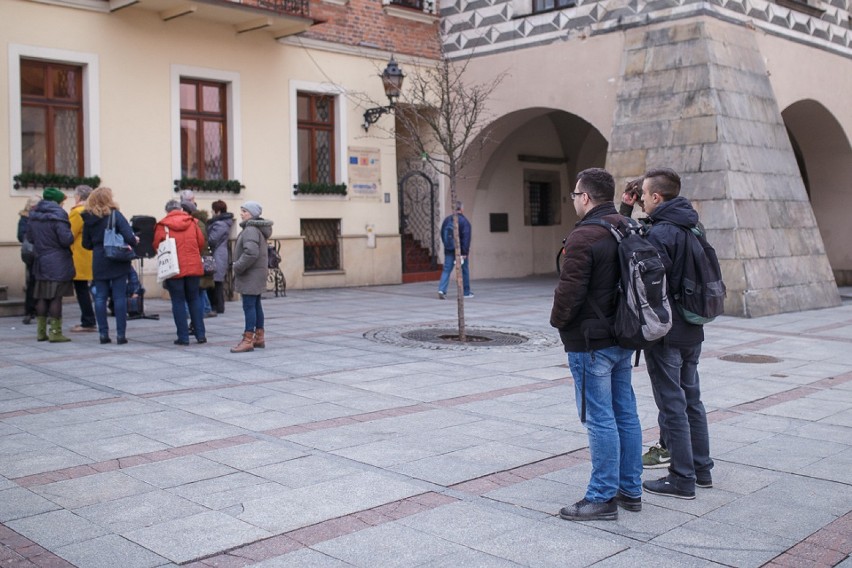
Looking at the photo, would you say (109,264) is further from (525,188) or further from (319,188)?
(525,188)

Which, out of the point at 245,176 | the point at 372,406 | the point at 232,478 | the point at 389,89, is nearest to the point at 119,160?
the point at 245,176

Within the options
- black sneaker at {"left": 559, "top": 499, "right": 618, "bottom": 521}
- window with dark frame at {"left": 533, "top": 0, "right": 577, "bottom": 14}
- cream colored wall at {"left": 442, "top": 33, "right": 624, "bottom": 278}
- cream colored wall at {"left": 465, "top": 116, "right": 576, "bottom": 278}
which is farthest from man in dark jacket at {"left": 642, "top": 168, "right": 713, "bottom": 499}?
cream colored wall at {"left": 465, "top": 116, "right": 576, "bottom": 278}

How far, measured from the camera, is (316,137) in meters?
19.1

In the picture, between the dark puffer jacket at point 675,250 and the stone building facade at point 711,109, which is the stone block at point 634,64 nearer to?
the stone building facade at point 711,109

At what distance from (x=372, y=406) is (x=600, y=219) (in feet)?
10.6

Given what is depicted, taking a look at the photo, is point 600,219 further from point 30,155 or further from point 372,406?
point 30,155

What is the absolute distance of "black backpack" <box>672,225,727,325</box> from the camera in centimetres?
514

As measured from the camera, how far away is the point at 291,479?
5.38m

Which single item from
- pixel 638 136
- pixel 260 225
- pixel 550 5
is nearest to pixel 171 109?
pixel 260 225

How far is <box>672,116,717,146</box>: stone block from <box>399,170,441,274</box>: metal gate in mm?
6629

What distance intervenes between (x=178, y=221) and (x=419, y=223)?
1110 cm

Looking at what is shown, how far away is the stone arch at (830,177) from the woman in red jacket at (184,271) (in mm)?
14725

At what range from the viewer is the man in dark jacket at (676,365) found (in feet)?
16.9

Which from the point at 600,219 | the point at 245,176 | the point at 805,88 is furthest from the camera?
the point at 805,88
